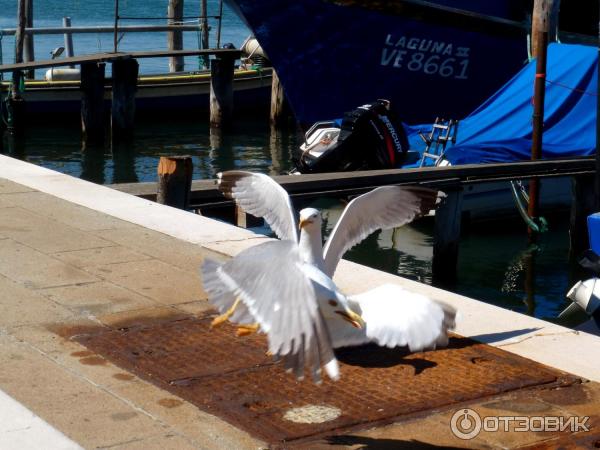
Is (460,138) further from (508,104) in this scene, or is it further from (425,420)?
(425,420)

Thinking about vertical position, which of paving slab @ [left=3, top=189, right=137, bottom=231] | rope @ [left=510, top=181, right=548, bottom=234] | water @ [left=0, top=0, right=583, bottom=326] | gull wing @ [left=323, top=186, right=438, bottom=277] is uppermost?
gull wing @ [left=323, top=186, right=438, bottom=277]

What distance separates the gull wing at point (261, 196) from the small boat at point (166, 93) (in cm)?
1753

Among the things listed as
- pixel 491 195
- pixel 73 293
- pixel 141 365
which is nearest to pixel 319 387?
pixel 141 365

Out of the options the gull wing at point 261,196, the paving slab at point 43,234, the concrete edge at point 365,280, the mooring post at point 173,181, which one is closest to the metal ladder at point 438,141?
the mooring post at point 173,181

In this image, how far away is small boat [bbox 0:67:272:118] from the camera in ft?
79.7

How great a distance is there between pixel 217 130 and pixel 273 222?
1782 centimetres

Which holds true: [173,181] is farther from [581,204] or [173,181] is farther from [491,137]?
[491,137]

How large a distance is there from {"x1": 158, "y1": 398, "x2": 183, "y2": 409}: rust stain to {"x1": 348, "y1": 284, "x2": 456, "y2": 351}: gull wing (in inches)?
37.0

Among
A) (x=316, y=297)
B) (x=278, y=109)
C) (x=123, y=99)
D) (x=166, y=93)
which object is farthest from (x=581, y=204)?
(x=166, y=93)

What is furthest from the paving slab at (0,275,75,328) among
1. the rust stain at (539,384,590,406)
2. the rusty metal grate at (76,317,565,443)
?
the rust stain at (539,384,590,406)

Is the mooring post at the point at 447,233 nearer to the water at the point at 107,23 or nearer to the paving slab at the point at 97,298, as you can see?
the paving slab at the point at 97,298

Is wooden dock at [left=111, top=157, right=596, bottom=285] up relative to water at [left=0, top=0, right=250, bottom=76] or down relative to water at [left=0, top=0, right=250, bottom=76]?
down

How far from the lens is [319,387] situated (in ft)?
17.9

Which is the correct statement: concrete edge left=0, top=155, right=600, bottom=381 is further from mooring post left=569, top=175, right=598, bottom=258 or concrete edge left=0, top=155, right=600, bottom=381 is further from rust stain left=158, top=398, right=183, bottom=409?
mooring post left=569, top=175, right=598, bottom=258
